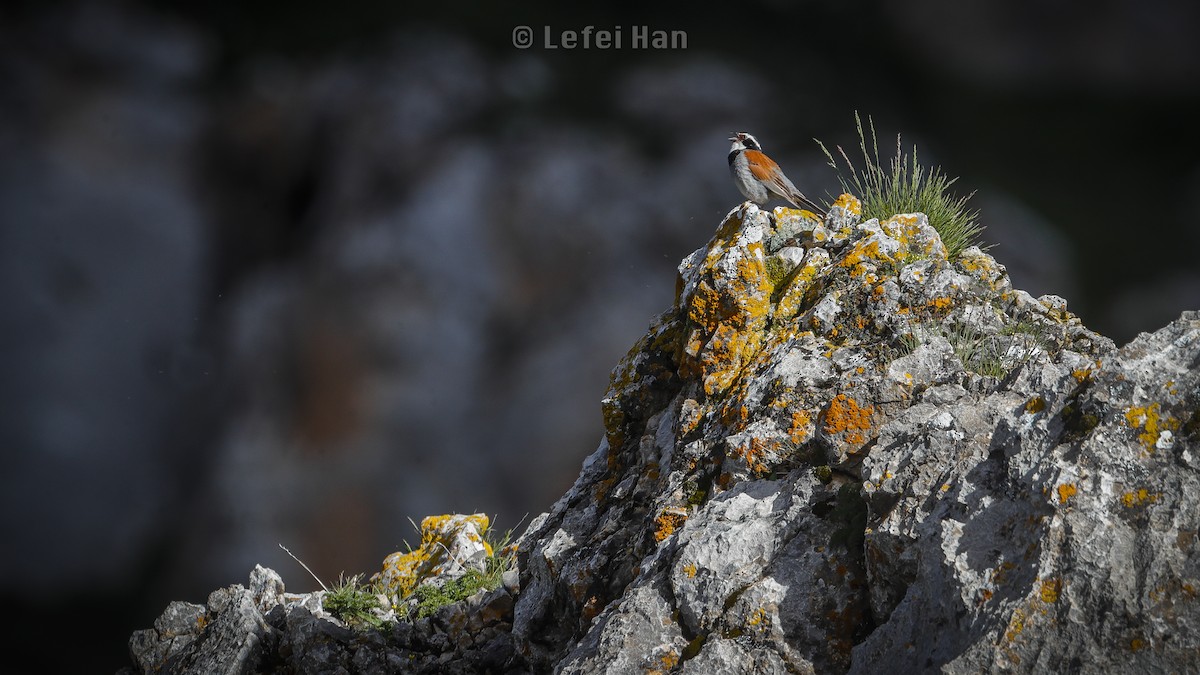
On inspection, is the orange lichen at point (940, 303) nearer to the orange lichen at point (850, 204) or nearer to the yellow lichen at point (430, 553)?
the orange lichen at point (850, 204)

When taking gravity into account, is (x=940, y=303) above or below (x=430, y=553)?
below

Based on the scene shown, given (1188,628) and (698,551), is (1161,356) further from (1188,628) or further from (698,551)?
(698,551)

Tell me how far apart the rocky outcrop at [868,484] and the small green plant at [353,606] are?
15.4 inches

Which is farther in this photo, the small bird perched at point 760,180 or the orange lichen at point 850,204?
the small bird perched at point 760,180

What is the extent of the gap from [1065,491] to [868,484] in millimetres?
1055

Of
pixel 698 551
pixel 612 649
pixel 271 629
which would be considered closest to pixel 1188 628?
pixel 698 551

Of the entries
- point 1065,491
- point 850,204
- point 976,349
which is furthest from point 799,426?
point 850,204

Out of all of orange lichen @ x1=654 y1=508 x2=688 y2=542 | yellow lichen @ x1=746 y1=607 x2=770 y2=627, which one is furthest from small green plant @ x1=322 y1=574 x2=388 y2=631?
yellow lichen @ x1=746 y1=607 x2=770 y2=627

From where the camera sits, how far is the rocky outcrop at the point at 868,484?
351cm

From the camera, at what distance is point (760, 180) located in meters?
8.55

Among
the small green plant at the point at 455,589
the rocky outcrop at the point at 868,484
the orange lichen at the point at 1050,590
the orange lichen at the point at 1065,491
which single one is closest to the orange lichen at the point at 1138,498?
the rocky outcrop at the point at 868,484

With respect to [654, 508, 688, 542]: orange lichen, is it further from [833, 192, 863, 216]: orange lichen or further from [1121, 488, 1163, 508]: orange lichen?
[833, 192, 863, 216]: orange lichen

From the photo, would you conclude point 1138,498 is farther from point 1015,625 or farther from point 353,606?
point 353,606

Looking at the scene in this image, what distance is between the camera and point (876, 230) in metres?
6.73
